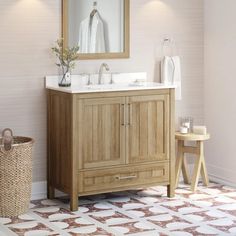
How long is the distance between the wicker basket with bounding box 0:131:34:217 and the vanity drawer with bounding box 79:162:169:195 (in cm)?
44

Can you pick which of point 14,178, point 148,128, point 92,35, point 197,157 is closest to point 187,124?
point 197,157

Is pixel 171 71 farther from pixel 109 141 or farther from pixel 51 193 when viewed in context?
pixel 51 193

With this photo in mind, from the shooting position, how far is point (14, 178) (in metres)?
4.95

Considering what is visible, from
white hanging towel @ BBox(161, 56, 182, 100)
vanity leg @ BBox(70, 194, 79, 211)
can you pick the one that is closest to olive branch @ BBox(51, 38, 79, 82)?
white hanging towel @ BBox(161, 56, 182, 100)

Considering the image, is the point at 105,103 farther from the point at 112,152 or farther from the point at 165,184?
the point at 165,184

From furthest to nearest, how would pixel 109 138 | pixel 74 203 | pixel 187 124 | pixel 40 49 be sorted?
1. pixel 187 124
2. pixel 40 49
3. pixel 109 138
4. pixel 74 203

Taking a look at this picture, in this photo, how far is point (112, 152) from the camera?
526cm

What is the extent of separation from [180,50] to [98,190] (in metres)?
1.61

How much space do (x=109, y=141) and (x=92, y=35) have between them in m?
0.95

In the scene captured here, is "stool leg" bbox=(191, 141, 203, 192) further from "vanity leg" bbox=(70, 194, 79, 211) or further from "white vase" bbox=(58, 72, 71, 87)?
"white vase" bbox=(58, 72, 71, 87)

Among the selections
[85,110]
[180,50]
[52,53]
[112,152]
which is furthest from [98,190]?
[180,50]

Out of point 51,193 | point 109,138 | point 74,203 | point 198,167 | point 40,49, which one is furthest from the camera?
point 198,167

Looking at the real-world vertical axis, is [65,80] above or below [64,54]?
below

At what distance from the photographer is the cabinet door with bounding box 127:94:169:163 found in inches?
209
